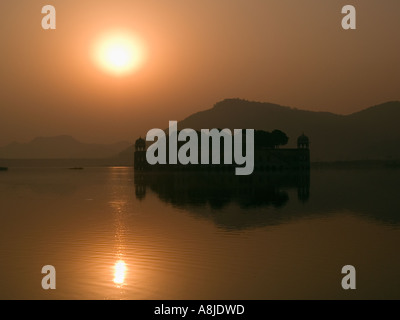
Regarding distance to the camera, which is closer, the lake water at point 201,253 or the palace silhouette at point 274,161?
the lake water at point 201,253

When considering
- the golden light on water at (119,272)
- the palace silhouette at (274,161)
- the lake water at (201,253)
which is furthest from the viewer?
the palace silhouette at (274,161)

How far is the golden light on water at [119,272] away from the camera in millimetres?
12383

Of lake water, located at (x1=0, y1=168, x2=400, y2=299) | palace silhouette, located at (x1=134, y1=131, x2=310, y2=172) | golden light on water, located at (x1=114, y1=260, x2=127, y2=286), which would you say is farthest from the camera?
palace silhouette, located at (x1=134, y1=131, x2=310, y2=172)

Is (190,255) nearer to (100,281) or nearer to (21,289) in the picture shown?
(100,281)

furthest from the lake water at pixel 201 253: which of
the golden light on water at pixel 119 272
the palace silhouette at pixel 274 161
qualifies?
the palace silhouette at pixel 274 161

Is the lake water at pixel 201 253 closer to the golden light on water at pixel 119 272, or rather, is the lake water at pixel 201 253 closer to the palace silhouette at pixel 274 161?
the golden light on water at pixel 119 272

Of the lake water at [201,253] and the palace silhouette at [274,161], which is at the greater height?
the palace silhouette at [274,161]

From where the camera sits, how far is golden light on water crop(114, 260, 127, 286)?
40.6ft

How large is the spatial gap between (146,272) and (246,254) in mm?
3649

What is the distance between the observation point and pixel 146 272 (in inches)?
531

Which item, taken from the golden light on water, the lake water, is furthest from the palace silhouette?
the golden light on water

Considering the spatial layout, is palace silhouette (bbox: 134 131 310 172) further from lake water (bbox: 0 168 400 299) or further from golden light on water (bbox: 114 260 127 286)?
golden light on water (bbox: 114 260 127 286)

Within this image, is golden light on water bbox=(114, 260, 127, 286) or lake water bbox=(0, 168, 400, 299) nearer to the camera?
lake water bbox=(0, 168, 400, 299)
